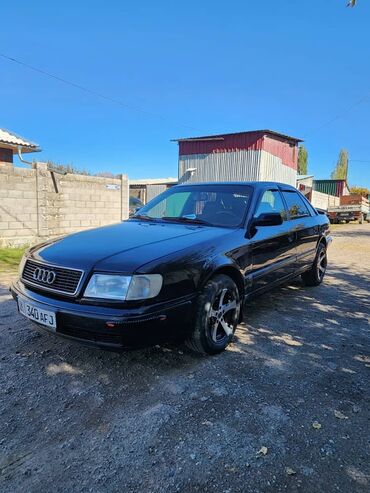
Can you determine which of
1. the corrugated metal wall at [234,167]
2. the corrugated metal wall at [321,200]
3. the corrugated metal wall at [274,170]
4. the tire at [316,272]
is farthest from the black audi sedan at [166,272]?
the corrugated metal wall at [321,200]

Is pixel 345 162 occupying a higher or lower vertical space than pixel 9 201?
higher

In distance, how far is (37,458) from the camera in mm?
1970

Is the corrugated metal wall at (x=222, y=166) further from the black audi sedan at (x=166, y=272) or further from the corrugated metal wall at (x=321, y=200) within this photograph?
the black audi sedan at (x=166, y=272)

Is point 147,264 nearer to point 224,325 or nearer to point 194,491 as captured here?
point 224,325

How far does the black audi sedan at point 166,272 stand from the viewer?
98.1 inches

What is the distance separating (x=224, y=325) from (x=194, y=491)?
161 cm

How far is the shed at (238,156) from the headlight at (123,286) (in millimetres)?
18638

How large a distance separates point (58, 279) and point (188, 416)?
1364 millimetres

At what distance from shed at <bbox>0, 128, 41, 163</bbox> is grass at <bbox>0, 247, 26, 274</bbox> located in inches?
272

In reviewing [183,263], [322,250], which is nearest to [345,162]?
[322,250]

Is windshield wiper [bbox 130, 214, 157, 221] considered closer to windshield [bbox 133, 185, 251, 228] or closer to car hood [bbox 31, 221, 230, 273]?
windshield [bbox 133, 185, 251, 228]

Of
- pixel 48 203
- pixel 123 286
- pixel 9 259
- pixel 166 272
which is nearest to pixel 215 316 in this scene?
pixel 166 272

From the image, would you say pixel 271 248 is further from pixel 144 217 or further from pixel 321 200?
pixel 321 200

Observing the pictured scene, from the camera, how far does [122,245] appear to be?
9.59 feet
